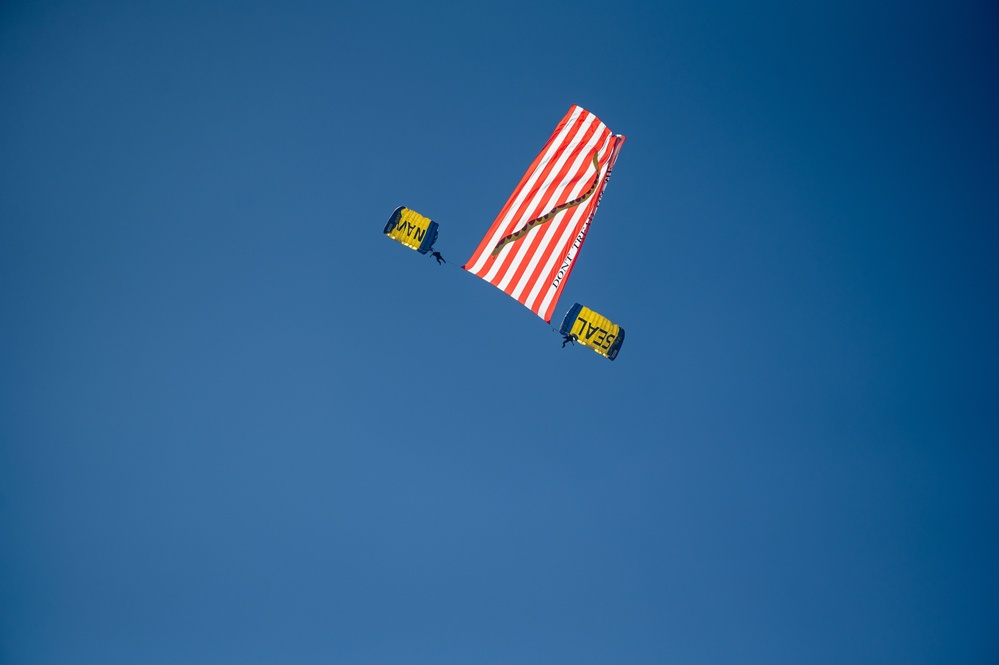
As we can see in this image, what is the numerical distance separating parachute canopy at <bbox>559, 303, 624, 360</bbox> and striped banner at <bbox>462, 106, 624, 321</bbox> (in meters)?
0.72

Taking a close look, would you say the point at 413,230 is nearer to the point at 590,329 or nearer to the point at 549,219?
the point at 549,219

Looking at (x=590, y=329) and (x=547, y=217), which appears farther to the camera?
(x=590, y=329)

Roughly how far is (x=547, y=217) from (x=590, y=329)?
2.88 m

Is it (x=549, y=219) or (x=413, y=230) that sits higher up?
(x=549, y=219)

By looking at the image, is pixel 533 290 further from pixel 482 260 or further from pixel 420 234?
pixel 420 234

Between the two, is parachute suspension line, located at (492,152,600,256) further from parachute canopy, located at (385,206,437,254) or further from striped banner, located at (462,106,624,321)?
parachute canopy, located at (385,206,437,254)

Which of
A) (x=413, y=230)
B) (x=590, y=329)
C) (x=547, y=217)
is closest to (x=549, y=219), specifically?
(x=547, y=217)

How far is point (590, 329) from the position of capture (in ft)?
50.2

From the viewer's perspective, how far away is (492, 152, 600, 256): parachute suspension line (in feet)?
46.7

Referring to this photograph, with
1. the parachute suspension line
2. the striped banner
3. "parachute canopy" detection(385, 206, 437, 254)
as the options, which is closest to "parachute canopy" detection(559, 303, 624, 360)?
the striped banner

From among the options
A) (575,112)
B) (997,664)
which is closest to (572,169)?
(575,112)

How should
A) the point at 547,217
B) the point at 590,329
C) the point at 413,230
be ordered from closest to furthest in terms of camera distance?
1. the point at 547,217
2. the point at 413,230
3. the point at 590,329

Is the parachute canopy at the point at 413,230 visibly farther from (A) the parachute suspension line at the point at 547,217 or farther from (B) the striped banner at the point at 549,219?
(A) the parachute suspension line at the point at 547,217

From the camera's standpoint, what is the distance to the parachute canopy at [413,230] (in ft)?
49.8
